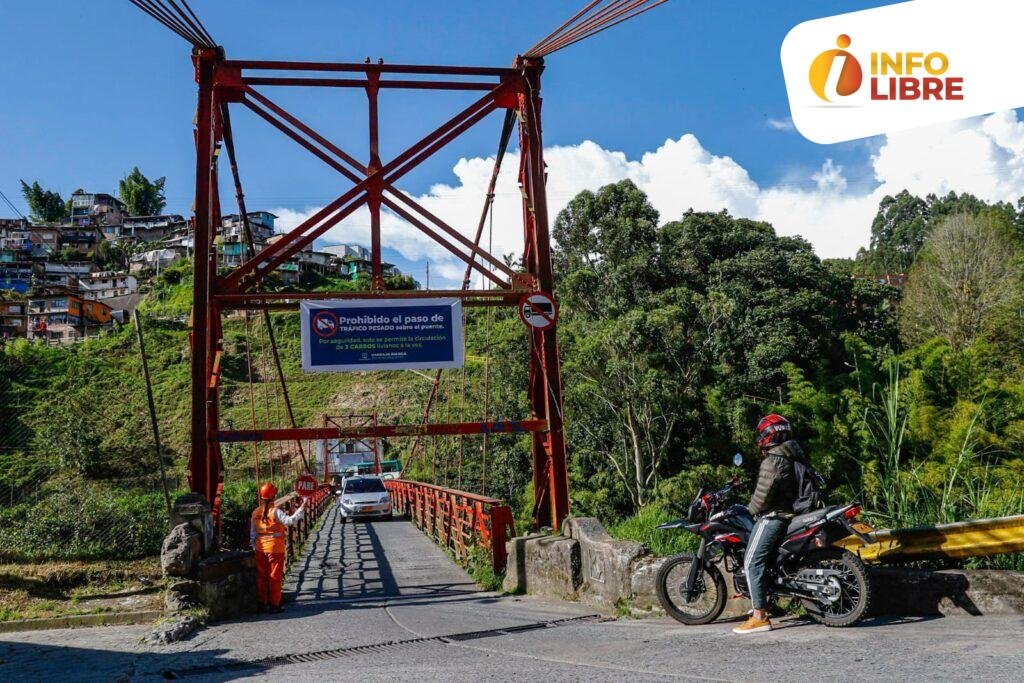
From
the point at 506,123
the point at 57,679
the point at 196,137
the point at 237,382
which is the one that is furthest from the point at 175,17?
the point at 237,382

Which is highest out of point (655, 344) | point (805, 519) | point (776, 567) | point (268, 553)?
point (655, 344)

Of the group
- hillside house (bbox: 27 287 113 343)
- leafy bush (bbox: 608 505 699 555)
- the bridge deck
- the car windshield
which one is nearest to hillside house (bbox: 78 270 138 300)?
hillside house (bbox: 27 287 113 343)

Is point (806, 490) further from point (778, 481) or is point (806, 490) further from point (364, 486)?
point (364, 486)

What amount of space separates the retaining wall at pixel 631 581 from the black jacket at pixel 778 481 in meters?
0.79

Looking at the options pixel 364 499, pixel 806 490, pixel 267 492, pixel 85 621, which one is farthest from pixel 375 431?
pixel 364 499

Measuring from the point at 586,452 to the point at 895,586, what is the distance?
56.1 feet

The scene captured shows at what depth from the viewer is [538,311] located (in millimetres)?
11031

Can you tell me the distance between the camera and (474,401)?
2862 centimetres

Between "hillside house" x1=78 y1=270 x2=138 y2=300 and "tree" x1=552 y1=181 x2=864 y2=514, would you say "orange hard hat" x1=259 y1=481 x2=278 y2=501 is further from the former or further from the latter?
"hillside house" x1=78 y1=270 x2=138 y2=300

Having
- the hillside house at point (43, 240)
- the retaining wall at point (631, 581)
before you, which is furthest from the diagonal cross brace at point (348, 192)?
the hillside house at point (43, 240)

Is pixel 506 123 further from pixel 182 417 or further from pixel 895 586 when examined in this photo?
pixel 182 417

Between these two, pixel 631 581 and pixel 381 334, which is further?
pixel 381 334

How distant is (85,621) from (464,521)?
20.4ft

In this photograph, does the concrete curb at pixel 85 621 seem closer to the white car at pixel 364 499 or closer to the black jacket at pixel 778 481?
the black jacket at pixel 778 481
